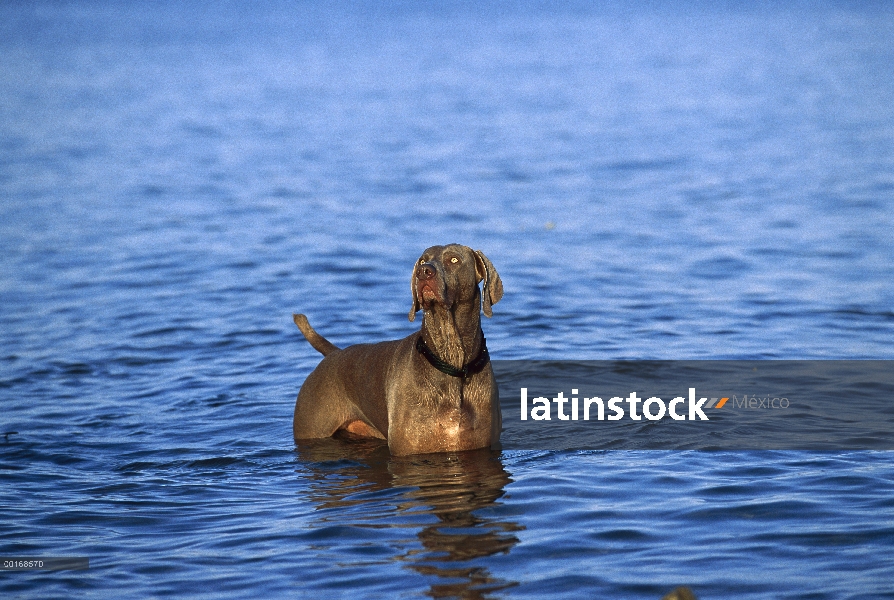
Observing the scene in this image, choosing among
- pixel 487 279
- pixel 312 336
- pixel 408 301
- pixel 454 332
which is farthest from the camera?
pixel 408 301

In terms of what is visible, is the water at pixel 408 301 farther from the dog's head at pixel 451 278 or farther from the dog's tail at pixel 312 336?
the dog's head at pixel 451 278

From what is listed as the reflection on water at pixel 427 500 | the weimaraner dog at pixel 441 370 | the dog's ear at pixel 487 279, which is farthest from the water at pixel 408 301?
the dog's ear at pixel 487 279

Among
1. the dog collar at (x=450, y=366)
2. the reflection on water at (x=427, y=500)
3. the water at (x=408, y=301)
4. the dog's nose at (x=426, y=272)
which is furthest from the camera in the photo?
the dog collar at (x=450, y=366)

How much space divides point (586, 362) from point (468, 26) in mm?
52642

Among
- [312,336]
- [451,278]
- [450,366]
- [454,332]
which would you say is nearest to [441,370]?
[450,366]

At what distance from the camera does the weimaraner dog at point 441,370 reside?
296 inches

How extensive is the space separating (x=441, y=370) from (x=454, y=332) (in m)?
0.26

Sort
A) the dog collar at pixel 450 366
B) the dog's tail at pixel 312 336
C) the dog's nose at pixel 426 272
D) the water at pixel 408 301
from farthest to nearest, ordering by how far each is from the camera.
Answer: the dog's tail at pixel 312 336, the dog collar at pixel 450 366, the dog's nose at pixel 426 272, the water at pixel 408 301

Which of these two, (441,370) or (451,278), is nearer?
(451,278)

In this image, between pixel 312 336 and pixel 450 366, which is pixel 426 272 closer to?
pixel 450 366

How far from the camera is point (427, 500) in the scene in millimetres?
7105

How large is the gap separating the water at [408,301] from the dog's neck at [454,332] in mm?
682

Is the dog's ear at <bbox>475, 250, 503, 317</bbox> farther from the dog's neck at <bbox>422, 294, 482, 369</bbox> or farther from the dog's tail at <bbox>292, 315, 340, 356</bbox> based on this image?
the dog's tail at <bbox>292, 315, 340, 356</bbox>

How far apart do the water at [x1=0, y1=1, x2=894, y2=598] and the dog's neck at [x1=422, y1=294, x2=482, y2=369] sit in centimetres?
68
